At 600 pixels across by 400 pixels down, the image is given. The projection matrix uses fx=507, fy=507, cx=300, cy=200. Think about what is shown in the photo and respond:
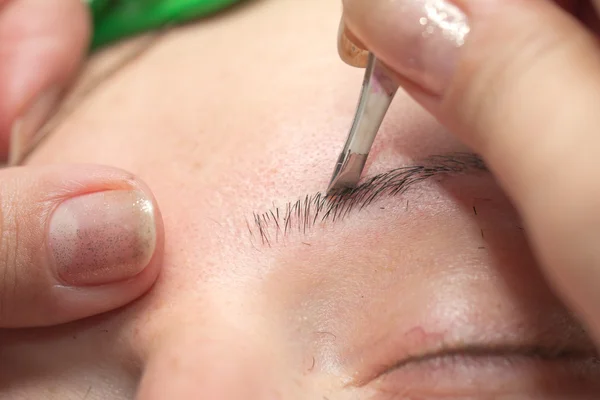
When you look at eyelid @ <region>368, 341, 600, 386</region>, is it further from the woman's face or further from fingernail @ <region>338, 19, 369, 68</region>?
fingernail @ <region>338, 19, 369, 68</region>

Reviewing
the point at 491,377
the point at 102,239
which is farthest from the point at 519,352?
the point at 102,239

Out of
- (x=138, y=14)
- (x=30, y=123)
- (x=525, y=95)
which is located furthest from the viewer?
(x=138, y=14)

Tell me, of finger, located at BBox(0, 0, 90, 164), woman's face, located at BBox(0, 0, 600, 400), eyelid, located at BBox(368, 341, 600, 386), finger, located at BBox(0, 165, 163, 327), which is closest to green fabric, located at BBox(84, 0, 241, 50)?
finger, located at BBox(0, 0, 90, 164)

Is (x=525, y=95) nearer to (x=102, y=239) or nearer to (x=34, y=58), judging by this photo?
(x=102, y=239)

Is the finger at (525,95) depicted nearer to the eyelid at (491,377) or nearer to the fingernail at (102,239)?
the eyelid at (491,377)

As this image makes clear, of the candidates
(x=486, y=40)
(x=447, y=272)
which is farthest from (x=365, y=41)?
(x=447, y=272)

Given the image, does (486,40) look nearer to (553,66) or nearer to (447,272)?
(553,66)

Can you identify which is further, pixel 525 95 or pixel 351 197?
pixel 351 197

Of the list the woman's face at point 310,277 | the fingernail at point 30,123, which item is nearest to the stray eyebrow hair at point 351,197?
the woman's face at point 310,277
